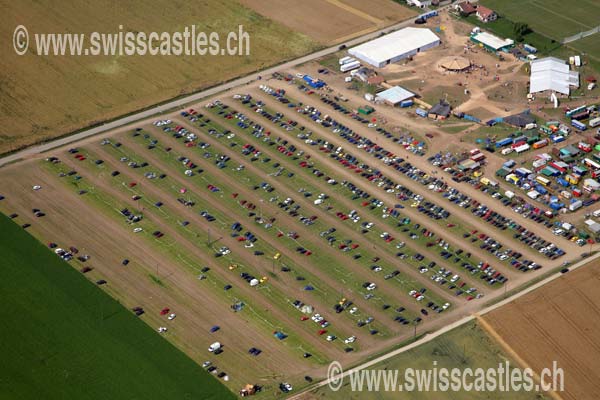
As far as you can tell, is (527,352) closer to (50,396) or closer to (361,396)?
(361,396)

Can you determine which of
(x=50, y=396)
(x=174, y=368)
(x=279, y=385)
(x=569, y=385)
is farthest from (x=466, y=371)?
(x=50, y=396)

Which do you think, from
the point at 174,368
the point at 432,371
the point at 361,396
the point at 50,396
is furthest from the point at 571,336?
the point at 50,396

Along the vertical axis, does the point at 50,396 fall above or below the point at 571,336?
below

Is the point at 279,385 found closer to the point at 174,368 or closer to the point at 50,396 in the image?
the point at 174,368

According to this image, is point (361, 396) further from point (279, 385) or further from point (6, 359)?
point (6, 359)

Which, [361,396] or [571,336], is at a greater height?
[571,336]
